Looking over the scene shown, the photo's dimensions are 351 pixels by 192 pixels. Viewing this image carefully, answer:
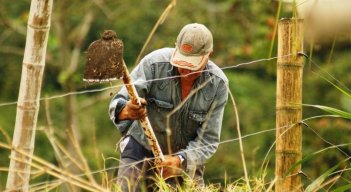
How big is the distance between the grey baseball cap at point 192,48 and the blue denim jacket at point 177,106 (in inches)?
4.1

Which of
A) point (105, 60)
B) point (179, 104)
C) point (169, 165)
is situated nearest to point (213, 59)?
point (179, 104)

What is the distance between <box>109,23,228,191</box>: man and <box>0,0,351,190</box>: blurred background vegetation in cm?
761

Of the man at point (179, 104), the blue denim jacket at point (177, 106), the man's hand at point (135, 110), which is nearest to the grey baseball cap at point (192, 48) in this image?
the man at point (179, 104)

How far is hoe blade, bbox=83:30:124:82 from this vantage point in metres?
4.71

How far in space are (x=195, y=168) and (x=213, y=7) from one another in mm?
11696

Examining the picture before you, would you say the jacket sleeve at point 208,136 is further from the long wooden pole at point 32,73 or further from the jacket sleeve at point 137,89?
the long wooden pole at point 32,73

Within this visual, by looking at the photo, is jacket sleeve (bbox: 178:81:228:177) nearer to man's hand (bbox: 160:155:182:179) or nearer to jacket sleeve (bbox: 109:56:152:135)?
man's hand (bbox: 160:155:182:179)

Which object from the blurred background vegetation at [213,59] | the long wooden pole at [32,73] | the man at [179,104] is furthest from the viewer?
the blurred background vegetation at [213,59]

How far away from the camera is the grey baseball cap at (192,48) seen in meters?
5.64

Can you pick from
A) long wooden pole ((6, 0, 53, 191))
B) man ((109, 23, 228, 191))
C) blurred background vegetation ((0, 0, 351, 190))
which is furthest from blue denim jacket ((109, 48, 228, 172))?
blurred background vegetation ((0, 0, 351, 190))

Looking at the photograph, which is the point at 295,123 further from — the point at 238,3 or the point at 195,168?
the point at 238,3

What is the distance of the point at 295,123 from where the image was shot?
5.18 metres

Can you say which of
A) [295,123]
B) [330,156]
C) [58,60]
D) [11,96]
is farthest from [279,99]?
[11,96]

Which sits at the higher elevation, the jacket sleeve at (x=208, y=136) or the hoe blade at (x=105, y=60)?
the hoe blade at (x=105, y=60)
